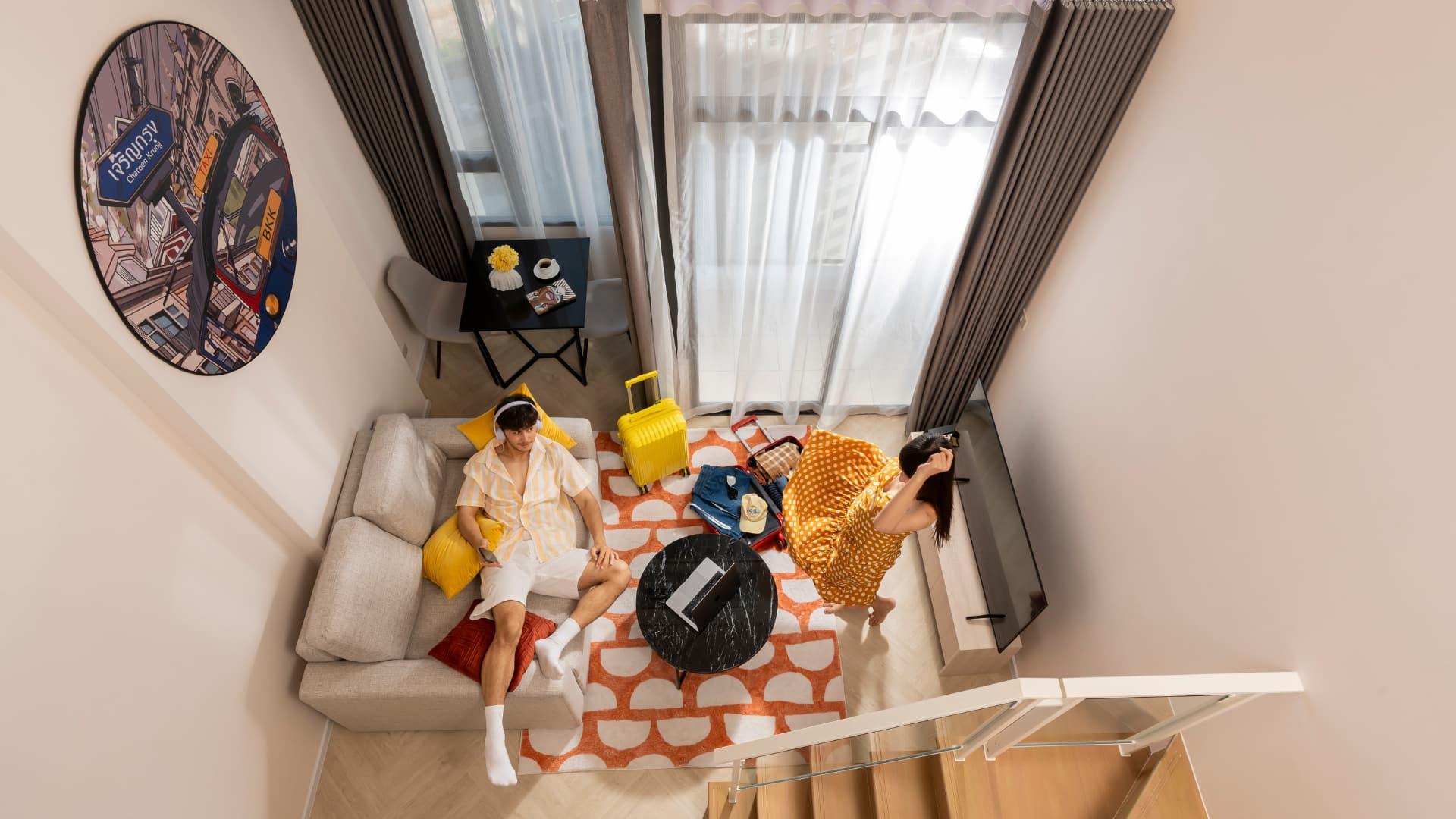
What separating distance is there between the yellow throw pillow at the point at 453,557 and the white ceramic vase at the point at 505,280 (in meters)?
1.29

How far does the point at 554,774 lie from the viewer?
335 centimetres

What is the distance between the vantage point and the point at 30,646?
2047 mm

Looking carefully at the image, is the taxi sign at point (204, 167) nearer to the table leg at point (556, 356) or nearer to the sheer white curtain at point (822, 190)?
the sheer white curtain at point (822, 190)

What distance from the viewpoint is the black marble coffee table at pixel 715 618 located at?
3.27 metres

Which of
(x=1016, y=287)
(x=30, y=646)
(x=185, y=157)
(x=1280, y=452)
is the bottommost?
(x=1280, y=452)

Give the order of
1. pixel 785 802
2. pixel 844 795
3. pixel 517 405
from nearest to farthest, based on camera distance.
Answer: pixel 844 795 → pixel 785 802 → pixel 517 405

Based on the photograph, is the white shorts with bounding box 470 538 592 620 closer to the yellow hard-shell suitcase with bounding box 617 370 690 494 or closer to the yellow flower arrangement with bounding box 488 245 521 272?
the yellow hard-shell suitcase with bounding box 617 370 690 494

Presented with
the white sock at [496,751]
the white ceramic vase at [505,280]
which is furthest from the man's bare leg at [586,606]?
the white ceramic vase at [505,280]

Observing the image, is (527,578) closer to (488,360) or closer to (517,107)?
(488,360)

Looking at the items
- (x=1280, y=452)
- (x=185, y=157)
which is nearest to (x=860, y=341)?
(x=1280, y=452)

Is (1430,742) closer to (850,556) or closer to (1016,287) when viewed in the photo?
(850,556)

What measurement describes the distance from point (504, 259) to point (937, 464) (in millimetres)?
2449

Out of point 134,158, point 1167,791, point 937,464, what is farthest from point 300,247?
point 1167,791

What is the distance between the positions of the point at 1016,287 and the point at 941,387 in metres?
0.73
